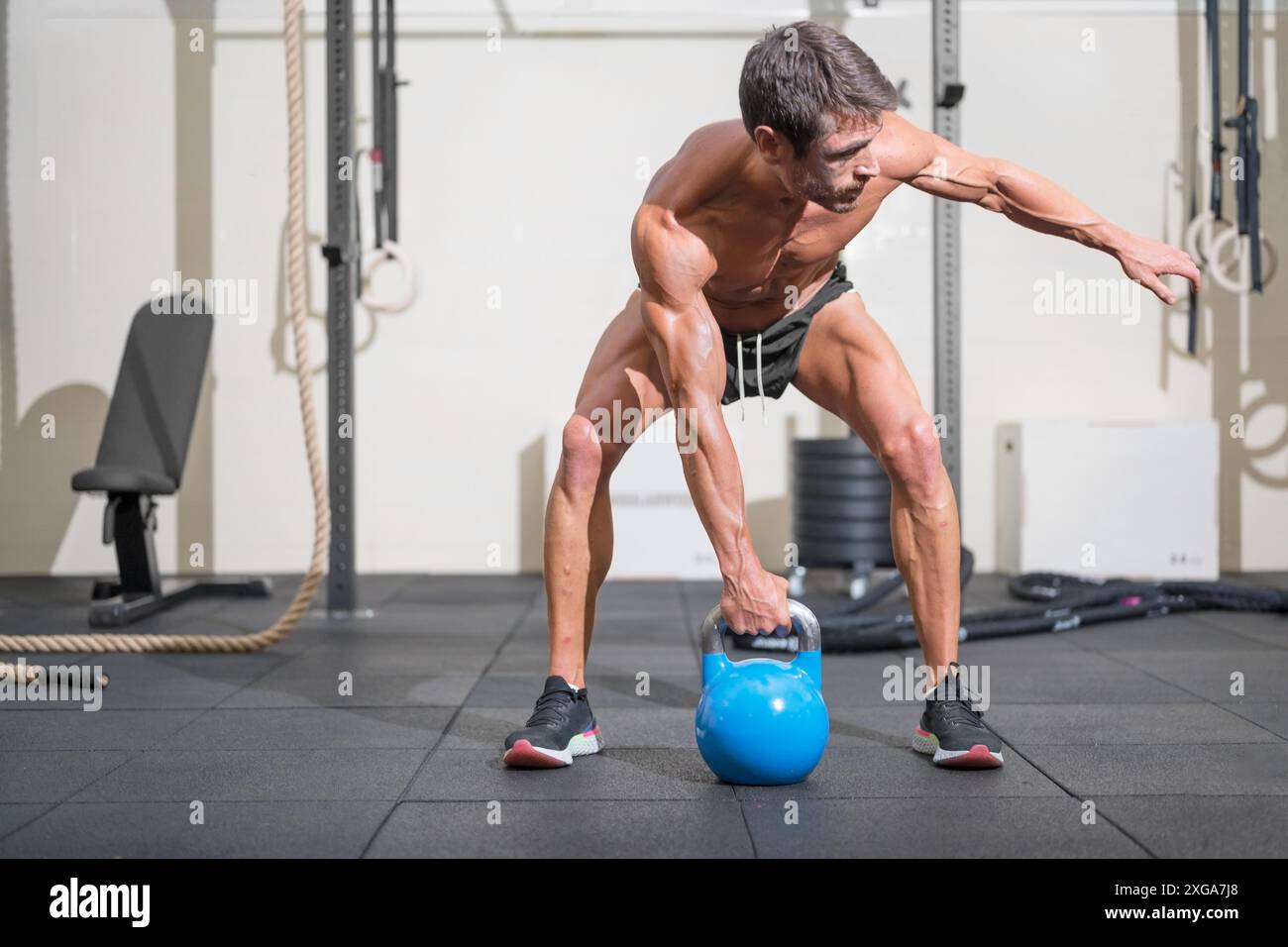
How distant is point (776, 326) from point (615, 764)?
879 millimetres

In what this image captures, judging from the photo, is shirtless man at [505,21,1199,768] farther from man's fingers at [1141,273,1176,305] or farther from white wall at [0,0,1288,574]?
white wall at [0,0,1288,574]

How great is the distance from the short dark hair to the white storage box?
395cm

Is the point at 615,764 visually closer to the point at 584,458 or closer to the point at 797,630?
the point at 797,630

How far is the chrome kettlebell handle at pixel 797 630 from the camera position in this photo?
2.14m

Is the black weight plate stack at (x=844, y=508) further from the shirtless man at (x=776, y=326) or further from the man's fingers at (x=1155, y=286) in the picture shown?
A: the man's fingers at (x=1155, y=286)

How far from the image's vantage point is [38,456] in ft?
19.8

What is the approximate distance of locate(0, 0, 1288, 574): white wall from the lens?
609cm

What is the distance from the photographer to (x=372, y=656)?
12.1 ft

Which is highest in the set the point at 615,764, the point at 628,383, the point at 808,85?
the point at 808,85

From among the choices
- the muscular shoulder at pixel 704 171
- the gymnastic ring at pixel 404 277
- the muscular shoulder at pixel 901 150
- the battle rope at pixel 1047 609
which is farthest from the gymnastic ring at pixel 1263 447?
the muscular shoulder at pixel 704 171

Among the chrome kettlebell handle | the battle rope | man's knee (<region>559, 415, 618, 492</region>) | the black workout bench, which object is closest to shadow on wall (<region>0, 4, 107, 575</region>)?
the black workout bench

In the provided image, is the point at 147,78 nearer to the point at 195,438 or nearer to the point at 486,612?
the point at 195,438

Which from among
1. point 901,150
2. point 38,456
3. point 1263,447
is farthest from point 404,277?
point 1263,447
